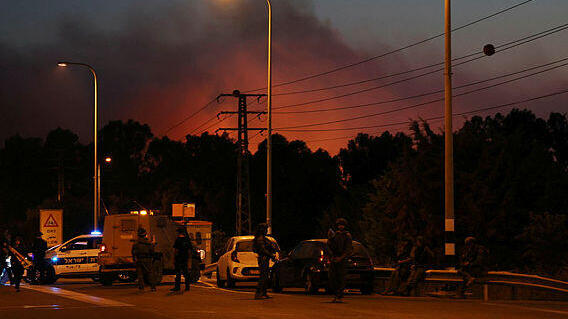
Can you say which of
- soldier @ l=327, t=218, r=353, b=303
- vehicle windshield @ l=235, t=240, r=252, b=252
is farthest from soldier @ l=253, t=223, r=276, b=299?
vehicle windshield @ l=235, t=240, r=252, b=252

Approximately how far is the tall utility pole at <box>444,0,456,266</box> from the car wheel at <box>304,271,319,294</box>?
137 inches

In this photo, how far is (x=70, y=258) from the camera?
32.0 metres

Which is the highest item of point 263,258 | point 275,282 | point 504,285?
point 263,258

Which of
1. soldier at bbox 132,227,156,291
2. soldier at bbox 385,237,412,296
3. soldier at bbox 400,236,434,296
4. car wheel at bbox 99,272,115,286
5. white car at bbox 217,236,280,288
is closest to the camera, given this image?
soldier at bbox 400,236,434,296

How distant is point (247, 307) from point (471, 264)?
241 inches

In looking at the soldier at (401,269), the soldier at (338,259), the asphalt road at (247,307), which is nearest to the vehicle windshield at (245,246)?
the asphalt road at (247,307)

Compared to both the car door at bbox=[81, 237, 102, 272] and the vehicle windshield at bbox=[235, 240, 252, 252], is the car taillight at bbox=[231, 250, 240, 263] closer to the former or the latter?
the vehicle windshield at bbox=[235, 240, 252, 252]

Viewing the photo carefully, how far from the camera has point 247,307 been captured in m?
18.5

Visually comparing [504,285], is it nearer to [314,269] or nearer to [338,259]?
[338,259]

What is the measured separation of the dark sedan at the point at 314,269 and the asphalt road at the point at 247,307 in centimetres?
157

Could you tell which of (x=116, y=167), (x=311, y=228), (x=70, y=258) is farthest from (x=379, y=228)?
(x=116, y=167)

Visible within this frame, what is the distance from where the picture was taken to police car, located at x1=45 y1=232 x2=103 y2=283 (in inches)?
1255

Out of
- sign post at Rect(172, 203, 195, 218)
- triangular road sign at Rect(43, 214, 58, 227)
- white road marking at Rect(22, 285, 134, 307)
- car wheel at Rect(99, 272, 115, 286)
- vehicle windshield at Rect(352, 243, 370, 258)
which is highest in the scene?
sign post at Rect(172, 203, 195, 218)

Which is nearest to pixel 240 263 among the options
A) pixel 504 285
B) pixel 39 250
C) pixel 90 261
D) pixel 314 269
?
pixel 314 269
